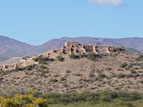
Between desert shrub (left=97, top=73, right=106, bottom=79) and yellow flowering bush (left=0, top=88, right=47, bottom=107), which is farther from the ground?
yellow flowering bush (left=0, top=88, right=47, bottom=107)

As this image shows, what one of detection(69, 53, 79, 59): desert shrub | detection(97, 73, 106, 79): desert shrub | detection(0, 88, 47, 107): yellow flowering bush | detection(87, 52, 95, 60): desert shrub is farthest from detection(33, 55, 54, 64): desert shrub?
detection(0, 88, 47, 107): yellow flowering bush

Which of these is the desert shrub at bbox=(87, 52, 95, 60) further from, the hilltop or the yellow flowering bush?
the yellow flowering bush

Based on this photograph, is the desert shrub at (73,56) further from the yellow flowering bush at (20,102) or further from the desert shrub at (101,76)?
the yellow flowering bush at (20,102)

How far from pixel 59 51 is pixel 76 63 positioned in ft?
22.9

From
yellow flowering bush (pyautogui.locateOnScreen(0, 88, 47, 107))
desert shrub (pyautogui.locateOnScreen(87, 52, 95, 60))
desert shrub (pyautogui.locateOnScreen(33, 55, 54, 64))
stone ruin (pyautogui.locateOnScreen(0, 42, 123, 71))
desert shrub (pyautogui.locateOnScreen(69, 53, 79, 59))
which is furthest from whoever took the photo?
stone ruin (pyautogui.locateOnScreen(0, 42, 123, 71))

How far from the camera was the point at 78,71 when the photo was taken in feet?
303

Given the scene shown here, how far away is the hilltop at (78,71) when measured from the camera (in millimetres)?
83250

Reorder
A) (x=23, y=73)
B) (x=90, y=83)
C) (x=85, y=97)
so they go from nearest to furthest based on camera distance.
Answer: (x=85, y=97)
(x=90, y=83)
(x=23, y=73)

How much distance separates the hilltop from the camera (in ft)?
273

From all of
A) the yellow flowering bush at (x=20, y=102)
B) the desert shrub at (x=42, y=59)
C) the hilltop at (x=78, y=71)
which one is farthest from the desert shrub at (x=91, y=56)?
the yellow flowering bush at (x=20, y=102)

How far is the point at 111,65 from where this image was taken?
96188 mm

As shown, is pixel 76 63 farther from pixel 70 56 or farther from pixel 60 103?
pixel 60 103

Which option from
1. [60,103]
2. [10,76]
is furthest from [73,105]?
[10,76]

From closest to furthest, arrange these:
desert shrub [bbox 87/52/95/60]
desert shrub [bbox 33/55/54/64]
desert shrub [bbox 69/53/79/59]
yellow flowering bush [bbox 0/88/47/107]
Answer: yellow flowering bush [bbox 0/88/47/107] → desert shrub [bbox 33/55/54/64] → desert shrub [bbox 87/52/95/60] → desert shrub [bbox 69/53/79/59]
